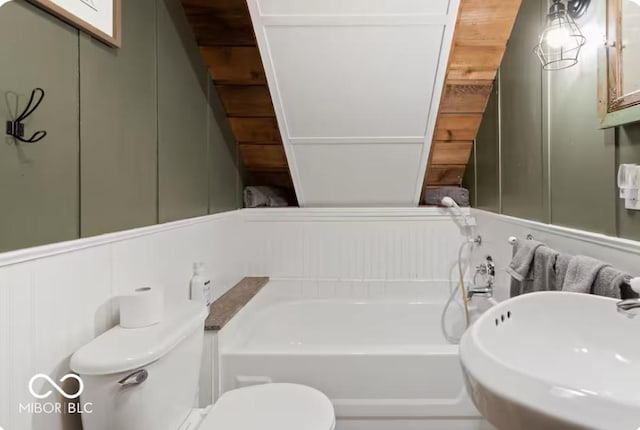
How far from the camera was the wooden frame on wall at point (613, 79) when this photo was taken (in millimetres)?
1165

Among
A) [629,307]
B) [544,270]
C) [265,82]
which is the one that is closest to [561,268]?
[544,270]

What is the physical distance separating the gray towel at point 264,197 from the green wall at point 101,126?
0.72 metres

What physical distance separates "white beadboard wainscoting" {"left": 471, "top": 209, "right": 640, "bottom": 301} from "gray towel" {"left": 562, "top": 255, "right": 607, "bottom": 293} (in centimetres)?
7

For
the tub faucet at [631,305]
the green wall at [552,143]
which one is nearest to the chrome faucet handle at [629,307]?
the tub faucet at [631,305]

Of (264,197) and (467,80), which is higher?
(467,80)

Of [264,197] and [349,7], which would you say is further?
[264,197]

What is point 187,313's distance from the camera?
131cm

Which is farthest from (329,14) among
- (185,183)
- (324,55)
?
(185,183)

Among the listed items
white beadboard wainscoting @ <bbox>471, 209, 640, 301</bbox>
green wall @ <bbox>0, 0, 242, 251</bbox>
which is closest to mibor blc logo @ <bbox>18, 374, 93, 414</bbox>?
green wall @ <bbox>0, 0, 242, 251</bbox>

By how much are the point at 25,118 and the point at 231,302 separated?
143cm

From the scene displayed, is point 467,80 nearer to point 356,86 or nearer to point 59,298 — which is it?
point 356,86

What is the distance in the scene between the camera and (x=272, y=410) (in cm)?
136

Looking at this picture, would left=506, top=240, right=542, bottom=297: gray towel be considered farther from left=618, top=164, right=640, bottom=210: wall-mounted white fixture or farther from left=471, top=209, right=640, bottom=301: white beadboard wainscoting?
left=618, top=164, right=640, bottom=210: wall-mounted white fixture

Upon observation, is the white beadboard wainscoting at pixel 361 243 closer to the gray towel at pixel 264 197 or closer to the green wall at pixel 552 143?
the gray towel at pixel 264 197
